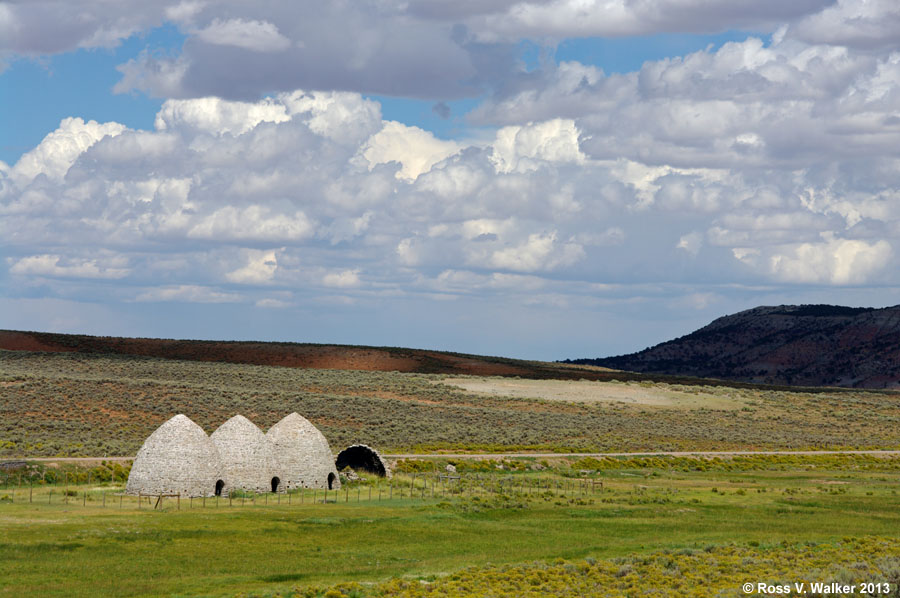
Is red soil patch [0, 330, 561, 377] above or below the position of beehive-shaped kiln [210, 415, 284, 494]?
above

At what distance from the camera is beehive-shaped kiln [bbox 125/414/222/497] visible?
160ft

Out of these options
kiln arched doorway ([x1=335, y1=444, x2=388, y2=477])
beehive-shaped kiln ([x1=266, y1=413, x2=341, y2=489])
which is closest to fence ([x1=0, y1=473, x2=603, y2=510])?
beehive-shaped kiln ([x1=266, y1=413, x2=341, y2=489])

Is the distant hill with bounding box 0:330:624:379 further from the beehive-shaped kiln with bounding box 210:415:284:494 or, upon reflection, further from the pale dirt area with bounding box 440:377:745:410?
the beehive-shaped kiln with bounding box 210:415:284:494

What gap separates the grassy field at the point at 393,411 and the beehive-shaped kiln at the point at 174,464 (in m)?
15.1

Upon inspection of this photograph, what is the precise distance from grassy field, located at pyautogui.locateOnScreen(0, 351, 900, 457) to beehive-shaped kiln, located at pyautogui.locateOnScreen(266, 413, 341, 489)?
14950 mm

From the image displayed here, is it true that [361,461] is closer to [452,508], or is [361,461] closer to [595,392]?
[452,508]

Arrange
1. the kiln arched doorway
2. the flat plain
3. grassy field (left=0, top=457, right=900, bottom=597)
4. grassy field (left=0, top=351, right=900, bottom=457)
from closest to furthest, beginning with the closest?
grassy field (left=0, top=457, right=900, bottom=597) → the flat plain → the kiln arched doorway → grassy field (left=0, top=351, right=900, bottom=457)

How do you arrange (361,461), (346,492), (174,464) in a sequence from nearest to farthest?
1. (174,464)
2. (346,492)
3. (361,461)

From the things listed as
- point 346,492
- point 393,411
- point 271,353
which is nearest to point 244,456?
point 346,492

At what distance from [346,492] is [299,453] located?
2.98 meters

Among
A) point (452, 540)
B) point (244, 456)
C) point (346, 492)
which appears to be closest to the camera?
point (452, 540)

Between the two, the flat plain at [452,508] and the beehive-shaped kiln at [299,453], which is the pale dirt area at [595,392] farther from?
the beehive-shaped kiln at [299,453]

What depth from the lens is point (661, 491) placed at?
196ft

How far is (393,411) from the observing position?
317 ft
